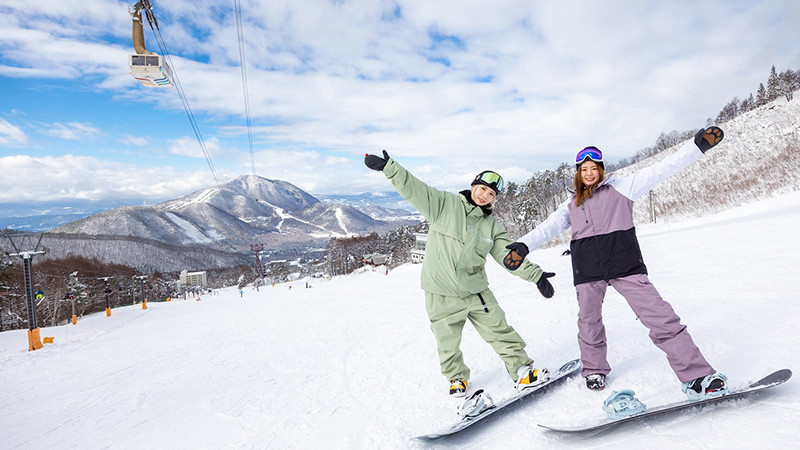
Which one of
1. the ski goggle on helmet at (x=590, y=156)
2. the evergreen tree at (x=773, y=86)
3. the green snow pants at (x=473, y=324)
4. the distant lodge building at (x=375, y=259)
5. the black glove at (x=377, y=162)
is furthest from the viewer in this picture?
the distant lodge building at (x=375, y=259)

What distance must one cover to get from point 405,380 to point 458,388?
0.68 m

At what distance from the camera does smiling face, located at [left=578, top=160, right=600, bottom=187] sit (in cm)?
270

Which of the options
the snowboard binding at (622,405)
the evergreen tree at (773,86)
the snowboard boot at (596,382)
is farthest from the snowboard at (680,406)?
the evergreen tree at (773,86)

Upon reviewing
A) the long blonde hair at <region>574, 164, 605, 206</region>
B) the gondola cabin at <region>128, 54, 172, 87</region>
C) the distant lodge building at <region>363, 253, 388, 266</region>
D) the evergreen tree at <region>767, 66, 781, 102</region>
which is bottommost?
the distant lodge building at <region>363, 253, 388, 266</region>

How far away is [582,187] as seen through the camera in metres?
2.78

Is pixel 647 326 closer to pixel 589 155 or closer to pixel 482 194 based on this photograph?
pixel 589 155

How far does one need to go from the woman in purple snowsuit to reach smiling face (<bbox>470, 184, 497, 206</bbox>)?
0.42 m

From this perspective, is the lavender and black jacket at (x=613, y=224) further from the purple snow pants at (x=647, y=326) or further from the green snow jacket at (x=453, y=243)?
the green snow jacket at (x=453, y=243)

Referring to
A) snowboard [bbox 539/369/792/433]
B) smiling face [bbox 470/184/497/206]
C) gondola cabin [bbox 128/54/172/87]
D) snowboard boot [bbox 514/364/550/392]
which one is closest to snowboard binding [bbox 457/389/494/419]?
snowboard boot [bbox 514/364/550/392]

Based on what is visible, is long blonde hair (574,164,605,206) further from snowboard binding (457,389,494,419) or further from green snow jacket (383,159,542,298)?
snowboard binding (457,389,494,419)

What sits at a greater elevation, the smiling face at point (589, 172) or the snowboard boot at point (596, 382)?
the smiling face at point (589, 172)

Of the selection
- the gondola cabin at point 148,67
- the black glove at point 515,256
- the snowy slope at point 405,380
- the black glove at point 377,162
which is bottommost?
the snowy slope at point 405,380

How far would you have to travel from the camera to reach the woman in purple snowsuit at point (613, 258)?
90.4 inches

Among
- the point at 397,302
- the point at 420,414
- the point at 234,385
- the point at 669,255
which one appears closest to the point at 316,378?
the point at 234,385
